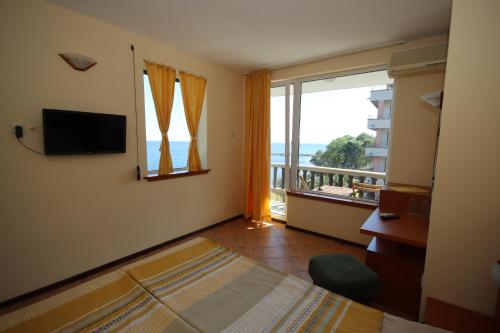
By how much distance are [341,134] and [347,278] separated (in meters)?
2.14

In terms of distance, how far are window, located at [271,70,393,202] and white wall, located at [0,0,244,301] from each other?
186 centimetres

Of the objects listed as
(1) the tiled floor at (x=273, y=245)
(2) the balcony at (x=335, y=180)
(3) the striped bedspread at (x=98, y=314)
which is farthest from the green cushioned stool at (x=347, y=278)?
(2) the balcony at (x=335, y=180)

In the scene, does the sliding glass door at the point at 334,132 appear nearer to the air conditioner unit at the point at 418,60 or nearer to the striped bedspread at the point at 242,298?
the air conditioner unit at the point at 418,60

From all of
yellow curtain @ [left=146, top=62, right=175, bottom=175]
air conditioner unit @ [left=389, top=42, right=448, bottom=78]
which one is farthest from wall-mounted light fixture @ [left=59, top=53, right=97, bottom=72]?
air conditioner unit @ [left=389, top=42, right=448, bottom=78]

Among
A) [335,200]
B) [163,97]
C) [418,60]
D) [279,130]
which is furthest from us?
[279,130]

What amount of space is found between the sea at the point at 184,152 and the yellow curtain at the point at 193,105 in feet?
0.37

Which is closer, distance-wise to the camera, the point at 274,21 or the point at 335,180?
the point at 274,21

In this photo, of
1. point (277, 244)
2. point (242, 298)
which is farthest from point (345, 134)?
point (242, 298)

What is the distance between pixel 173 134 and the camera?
121 inches

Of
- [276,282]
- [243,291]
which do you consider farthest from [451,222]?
[243,291]

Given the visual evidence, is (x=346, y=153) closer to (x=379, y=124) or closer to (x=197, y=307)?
(x=379, y=124)

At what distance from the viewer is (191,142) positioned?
10.6 feet

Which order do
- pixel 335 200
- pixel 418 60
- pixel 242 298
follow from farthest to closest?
pixel 335 200 < pixel 418 60 < pixel 242 298

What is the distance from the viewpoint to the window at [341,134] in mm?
2906
